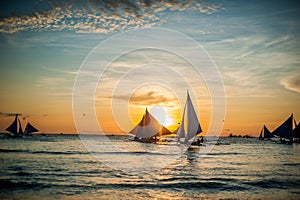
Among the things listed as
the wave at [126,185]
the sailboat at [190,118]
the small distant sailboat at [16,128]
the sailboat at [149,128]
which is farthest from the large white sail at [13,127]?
the wave at [126,185]

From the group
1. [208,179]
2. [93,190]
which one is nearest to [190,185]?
[208,179]

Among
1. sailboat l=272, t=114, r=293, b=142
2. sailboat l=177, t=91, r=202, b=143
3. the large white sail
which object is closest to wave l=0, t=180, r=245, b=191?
sailboat l=177, t=91, r=202, b=143

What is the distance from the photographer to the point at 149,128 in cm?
9312

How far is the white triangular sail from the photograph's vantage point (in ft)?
301

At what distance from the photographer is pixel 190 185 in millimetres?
24219

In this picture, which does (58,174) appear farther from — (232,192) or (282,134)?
(282,134)

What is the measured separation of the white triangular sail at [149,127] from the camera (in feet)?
301

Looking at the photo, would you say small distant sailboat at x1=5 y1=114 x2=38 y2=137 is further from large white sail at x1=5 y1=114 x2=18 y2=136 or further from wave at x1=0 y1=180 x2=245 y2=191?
wave at x1=0 y1=180 x2=245 y2=191

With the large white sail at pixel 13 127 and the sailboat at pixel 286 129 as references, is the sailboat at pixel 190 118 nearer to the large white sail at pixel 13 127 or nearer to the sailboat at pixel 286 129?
the sailboat at pixel 286 129

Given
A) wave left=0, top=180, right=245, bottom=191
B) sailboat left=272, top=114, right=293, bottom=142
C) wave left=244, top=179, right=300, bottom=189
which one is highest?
sailboat left=272, top=114, right=293, bottom=142

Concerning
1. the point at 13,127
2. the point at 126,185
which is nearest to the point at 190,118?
the point at 126,185

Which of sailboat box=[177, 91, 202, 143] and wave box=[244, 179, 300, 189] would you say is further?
sailboat box=[177, 91, 202, 143]

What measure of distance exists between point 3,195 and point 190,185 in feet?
47.7

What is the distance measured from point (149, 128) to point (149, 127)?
1.31 feet
